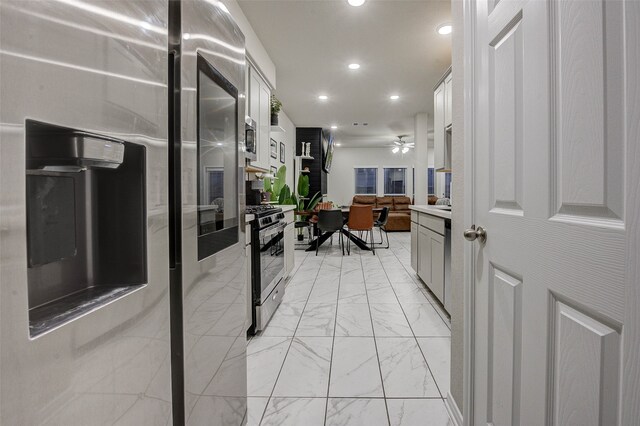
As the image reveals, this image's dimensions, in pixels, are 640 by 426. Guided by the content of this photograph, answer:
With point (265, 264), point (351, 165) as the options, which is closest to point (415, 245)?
point (265, 264)

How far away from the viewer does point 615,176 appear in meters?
0.64

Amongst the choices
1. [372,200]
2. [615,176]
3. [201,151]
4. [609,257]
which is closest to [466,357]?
[609,257]

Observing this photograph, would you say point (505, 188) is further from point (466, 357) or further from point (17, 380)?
point (17, 380)

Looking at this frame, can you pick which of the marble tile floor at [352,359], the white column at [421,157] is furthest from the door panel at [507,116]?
the white column at [421,157]

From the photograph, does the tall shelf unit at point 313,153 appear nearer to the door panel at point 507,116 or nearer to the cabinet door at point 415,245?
the cabinet door at point 415,245

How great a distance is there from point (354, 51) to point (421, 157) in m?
3.21

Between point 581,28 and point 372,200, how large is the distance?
9683 millimetres

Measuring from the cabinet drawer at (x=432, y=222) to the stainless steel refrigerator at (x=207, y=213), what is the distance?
197 cm

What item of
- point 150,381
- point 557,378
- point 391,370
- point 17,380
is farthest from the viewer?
point 391,370

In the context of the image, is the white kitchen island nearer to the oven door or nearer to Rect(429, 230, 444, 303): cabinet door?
Rect(429, 230, 444, 303): cabinet door

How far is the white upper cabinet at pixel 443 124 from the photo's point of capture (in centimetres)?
335

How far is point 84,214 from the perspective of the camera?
2.07 ft

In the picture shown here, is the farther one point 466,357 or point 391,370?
point 391,370

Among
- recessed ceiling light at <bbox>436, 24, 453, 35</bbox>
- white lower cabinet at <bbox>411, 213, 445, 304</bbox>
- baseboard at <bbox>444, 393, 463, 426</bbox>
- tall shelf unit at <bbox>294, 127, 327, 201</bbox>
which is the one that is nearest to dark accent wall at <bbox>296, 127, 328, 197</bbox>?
tall shelf unit at <bbox>294, 127, 327, 201</bbox>
